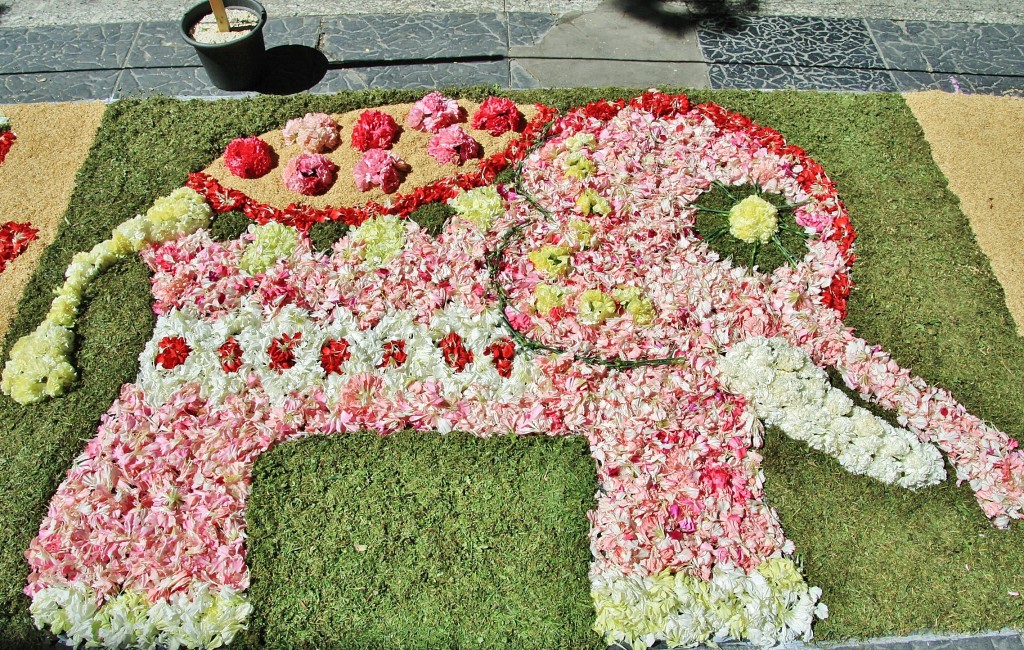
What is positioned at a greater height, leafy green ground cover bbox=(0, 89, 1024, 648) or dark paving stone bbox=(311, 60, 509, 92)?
dark paving stone bbox=(311, 60, 509, 92)

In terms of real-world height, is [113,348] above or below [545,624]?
above

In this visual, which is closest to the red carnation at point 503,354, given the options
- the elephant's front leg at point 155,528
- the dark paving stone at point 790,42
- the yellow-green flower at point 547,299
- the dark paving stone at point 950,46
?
the yellow-green flower at point 547,299

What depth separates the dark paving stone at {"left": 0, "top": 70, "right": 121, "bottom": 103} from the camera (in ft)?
19.9

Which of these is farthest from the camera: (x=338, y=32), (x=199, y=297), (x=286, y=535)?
(x=338, y=32)

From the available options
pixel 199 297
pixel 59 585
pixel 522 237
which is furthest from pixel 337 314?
pixel 59 585

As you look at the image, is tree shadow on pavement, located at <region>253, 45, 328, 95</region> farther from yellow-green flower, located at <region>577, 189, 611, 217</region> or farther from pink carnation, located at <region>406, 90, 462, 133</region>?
yellow-green flower, located at <region>577, 189, 611, 217</region>

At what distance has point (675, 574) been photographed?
3645 millimetres

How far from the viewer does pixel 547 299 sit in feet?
14.7

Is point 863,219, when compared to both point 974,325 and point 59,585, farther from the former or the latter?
point 59,585

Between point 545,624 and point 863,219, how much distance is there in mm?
3613

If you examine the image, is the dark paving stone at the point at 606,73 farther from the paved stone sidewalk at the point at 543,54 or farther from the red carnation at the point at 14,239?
the red carnation at the point at 14,239

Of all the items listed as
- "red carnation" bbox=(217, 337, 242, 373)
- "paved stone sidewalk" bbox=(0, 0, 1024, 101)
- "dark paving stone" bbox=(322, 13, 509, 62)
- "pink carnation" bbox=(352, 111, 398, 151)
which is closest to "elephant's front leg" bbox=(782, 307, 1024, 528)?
"paved stone sidewalk" bbox=(0, 0, 1024, 101)

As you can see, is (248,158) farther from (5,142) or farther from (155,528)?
(155,528)

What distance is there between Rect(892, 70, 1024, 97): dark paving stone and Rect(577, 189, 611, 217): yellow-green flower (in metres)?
3.25
